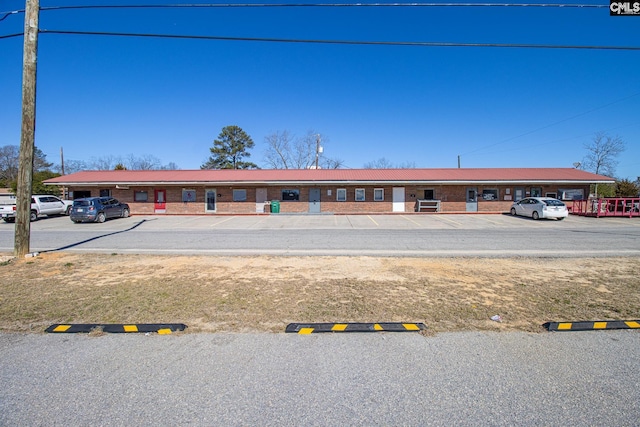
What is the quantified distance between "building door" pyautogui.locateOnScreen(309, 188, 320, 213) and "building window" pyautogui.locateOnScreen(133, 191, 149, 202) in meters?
14.3

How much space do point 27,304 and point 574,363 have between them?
7.59 metres

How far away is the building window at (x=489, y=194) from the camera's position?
26.8 metres

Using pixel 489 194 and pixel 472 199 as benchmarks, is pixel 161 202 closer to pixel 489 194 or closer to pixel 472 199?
pixel 472 199

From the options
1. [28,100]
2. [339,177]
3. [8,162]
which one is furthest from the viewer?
[8,162]

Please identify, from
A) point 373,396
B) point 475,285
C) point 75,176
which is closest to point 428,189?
point 475,285

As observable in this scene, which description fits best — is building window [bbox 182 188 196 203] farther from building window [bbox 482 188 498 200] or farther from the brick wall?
building window [bbox 482 188 498 200]

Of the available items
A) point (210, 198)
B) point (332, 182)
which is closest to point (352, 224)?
point (332, 182)

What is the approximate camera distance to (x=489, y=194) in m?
26.8

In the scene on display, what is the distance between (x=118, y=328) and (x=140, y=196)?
1055 inches

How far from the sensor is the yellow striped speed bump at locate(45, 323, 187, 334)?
13.2ft

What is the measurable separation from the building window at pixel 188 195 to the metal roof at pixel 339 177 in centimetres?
106

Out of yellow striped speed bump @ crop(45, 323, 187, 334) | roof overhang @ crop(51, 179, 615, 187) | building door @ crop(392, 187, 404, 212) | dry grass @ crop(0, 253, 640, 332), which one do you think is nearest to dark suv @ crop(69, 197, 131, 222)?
roof overhang @ crop(51, 179, 615, 187)

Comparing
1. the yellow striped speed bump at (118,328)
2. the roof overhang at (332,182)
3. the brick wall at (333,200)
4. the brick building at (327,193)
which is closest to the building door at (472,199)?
the brick building at (327,193)

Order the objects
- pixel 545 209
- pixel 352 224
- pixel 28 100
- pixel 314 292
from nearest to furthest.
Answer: pixel 314 292, pixel 28 100, pixel 352 224, pixel 545 209
